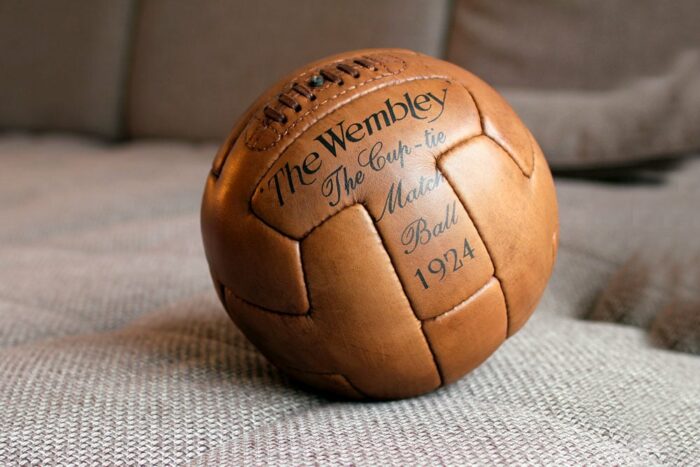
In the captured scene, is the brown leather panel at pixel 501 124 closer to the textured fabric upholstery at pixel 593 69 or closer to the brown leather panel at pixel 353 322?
the brown leather panel at pixel 353 322

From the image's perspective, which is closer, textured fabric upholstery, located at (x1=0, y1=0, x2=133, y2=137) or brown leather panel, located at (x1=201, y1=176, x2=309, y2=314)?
brown leather panel, located at (x1=201, y1=176, x2=309, y2=314)

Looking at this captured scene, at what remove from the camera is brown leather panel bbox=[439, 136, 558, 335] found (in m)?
0.61

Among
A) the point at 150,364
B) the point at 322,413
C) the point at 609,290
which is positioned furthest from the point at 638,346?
the point at 150,364

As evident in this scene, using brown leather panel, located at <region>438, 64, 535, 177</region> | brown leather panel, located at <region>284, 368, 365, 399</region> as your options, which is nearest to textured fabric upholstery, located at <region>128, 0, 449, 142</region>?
brown leather panel, located at <region>438, 64, 535, 177</region>

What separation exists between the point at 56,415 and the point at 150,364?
0.39 feet

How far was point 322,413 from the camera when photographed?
638 millimetres

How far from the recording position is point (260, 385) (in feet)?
2.26

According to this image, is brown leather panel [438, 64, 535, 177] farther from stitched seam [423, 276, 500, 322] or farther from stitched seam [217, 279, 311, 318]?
stitched seam [217, 279, 311, 318]

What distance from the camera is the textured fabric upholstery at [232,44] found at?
175cm

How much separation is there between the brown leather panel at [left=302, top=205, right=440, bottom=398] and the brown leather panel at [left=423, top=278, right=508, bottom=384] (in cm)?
1

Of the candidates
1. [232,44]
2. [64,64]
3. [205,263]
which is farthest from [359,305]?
[64,64]

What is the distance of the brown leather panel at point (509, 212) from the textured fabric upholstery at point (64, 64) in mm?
1834

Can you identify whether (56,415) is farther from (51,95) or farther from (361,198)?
(51,95)

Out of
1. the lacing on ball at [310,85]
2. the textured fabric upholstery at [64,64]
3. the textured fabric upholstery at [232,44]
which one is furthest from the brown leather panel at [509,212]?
the textured fabric upholstery at [64,64]
